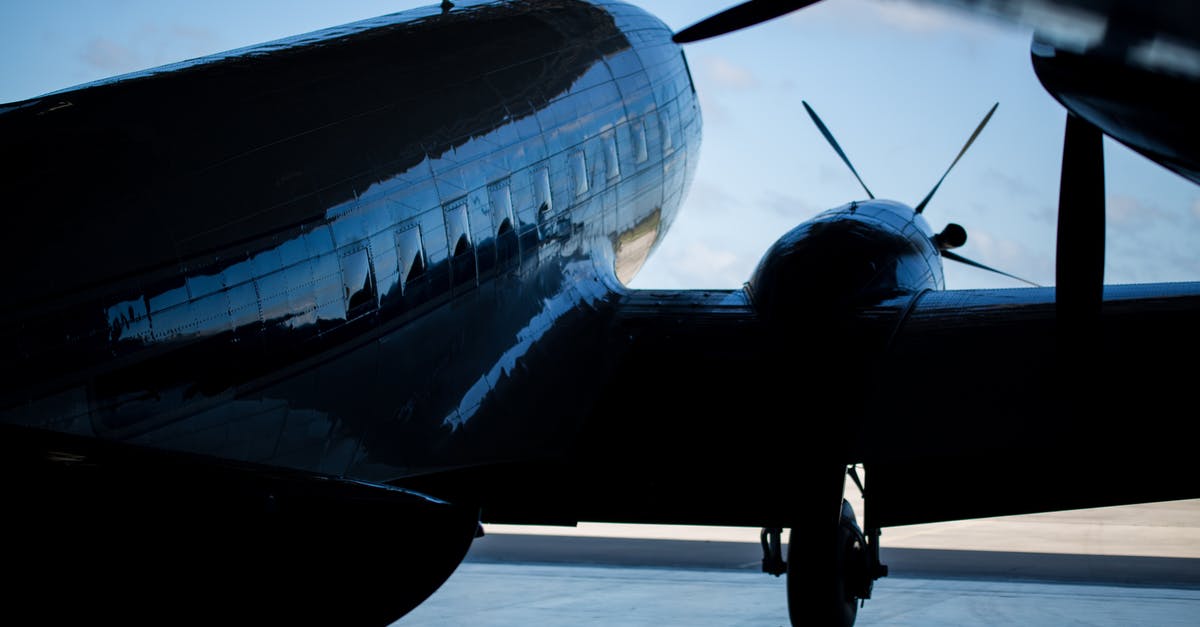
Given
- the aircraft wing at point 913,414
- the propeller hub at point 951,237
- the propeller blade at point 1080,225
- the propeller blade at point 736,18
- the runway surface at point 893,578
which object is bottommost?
the runway surface at point 893,578

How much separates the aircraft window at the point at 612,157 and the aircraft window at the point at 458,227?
3.03 metres

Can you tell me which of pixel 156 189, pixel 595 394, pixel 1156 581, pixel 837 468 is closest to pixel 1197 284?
pixel 837 468

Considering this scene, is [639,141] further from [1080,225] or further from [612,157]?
[1080,225]

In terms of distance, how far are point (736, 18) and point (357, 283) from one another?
2.47 metres

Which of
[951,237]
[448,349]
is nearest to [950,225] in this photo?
[951,237]

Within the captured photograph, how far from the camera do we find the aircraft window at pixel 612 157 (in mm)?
10289

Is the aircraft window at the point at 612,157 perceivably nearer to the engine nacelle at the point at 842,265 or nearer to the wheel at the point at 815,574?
the engine nacelle at the point at 842,265

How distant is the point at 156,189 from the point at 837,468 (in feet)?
16.1

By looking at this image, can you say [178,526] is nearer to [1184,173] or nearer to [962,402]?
[1184,173]

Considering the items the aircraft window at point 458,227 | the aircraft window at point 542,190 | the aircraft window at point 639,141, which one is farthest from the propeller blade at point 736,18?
the aircraft window at point 639,141

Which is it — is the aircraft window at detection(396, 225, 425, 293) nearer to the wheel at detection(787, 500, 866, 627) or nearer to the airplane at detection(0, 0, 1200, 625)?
the airplane at detection(0, 0, 1200, 625)

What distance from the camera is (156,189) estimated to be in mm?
5121

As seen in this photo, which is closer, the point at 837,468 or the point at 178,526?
the point at 178,526

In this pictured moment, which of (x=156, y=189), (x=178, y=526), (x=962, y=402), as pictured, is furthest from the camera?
(x=962, y=402)
